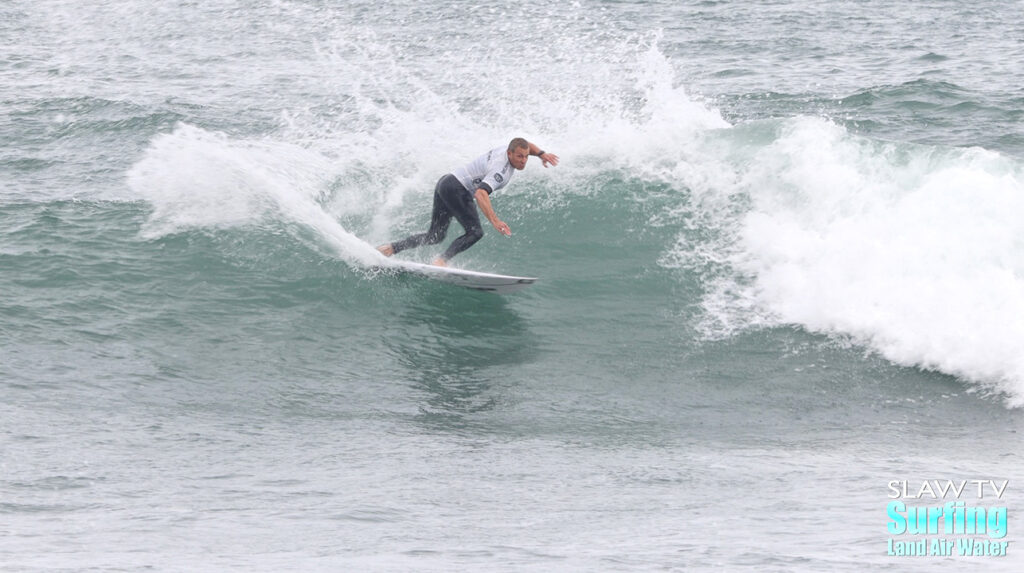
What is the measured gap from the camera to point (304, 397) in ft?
33.6

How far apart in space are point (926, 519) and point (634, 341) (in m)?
4.86

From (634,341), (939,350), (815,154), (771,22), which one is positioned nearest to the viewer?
(939,350)

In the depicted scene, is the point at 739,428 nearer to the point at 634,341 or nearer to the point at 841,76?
the point at 634,341

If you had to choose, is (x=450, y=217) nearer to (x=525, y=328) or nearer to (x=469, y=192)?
(x=469, y=192)

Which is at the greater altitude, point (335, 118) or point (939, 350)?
point (335, 118)

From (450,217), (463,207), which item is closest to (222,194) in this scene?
(450,217)

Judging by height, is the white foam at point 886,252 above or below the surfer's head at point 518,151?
below

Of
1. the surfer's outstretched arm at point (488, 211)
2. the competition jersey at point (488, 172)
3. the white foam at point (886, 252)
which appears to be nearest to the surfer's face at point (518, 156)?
the competition jersey at point (488, 172)

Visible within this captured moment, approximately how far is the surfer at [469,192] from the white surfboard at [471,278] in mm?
211

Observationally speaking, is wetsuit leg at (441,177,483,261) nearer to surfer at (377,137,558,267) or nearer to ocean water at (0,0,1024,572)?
surfer at (377,137,558,267)

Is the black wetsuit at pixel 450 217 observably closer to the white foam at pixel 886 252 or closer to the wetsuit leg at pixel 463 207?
the wetsuit leg at pixel 463 207

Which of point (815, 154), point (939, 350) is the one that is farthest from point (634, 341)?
point (815, 154)

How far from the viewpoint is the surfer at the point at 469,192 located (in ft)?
38.7

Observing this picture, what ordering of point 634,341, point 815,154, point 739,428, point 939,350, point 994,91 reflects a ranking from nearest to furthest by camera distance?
point 739,428 → point 939,350 → point 634,341 → point 815,154 → point 994,91
